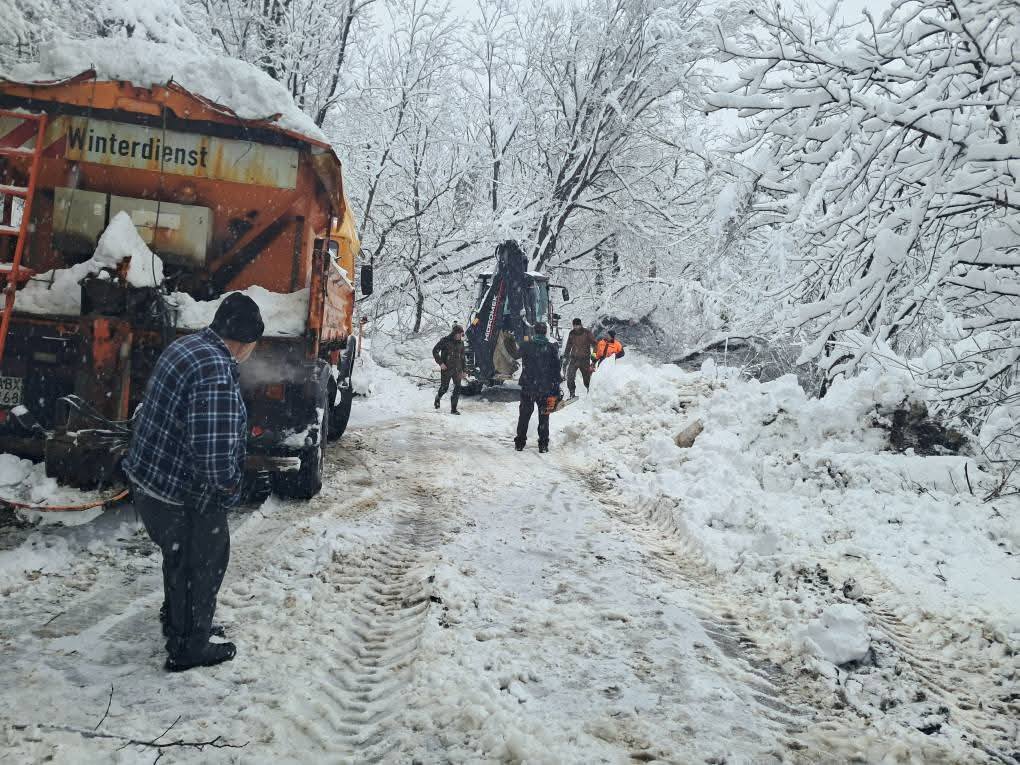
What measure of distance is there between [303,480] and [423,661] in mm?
3083

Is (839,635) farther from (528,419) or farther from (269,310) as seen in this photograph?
(528,419)

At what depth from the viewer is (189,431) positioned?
9.98 feet

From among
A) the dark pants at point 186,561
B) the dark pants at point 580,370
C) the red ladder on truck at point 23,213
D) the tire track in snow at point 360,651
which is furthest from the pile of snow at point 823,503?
the red ladder on truck at point 23,213

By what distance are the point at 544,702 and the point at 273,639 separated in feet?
4.78

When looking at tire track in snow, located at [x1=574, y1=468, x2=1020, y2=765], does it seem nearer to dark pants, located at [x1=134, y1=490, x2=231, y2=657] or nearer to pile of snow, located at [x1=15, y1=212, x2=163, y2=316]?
Answer: dark pants, located at [x1=134, y1=490, x2=231, y2=657]

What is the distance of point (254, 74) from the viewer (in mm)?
5680

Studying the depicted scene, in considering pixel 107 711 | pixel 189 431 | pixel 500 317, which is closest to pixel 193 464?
pixel 189 431

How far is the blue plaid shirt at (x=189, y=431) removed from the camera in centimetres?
305

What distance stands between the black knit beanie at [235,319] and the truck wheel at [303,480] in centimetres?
269

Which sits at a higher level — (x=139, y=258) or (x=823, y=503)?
(x=139, y=258)

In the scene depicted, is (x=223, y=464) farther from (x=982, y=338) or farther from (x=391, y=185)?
(x=391, y=185)

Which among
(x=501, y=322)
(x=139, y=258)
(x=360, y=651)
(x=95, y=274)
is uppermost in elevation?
(x=501, y=322)

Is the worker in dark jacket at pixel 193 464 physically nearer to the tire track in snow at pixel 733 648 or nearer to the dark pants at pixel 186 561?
the dark pants at pixel 186 561

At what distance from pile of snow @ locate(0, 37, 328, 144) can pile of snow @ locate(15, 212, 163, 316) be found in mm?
1240
